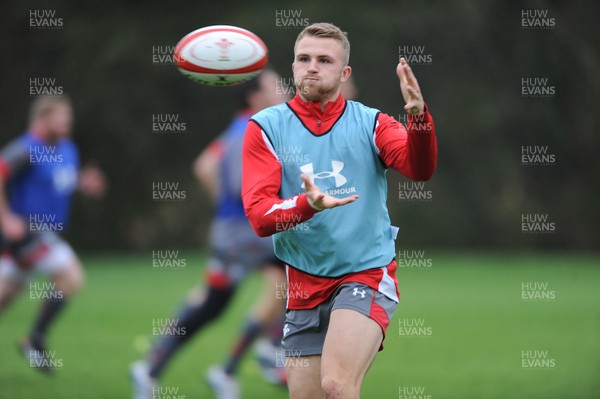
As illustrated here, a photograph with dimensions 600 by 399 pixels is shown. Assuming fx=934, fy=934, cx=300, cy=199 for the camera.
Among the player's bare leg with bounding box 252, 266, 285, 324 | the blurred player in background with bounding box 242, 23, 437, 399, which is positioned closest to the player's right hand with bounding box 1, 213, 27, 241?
the player's bare leg with bounding box 252, 266, 285, 324

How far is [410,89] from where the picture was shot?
3.78 m

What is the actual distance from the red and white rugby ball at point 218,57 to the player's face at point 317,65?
0.64m

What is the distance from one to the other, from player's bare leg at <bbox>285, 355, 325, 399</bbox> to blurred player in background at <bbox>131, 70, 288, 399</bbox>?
2214 mm

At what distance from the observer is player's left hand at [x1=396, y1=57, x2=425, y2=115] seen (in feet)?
12.4

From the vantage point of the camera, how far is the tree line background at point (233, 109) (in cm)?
1714

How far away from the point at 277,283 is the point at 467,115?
38.6ft

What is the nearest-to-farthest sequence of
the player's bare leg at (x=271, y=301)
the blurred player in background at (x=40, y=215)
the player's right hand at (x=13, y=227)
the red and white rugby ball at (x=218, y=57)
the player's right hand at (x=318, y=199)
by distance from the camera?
the player's right hand at (x=318, y=199) → the red and white rugby ball at (x=218, y=57) → the player's bare leg at (x=271, y=301) → the player's right hand at (x=13, y=227) → the blurred player in background at (x=40, y=215)

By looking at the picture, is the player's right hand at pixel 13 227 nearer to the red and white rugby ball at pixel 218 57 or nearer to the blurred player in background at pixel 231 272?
the blurred player in background at pixel 231 272

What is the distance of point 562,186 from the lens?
16.4m

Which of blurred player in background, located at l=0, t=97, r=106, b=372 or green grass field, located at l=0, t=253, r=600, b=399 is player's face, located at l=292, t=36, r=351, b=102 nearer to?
green grass field, located at l=0, t=253, r=600, b=399

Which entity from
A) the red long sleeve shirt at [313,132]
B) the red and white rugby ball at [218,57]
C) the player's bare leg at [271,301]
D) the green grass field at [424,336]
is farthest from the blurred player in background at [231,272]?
the red long sleeve shirt at [313,132]

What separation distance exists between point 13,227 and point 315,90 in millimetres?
4185

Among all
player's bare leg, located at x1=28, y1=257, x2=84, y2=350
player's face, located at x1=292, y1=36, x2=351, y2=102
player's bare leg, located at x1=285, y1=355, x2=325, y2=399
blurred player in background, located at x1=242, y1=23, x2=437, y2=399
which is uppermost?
player's face, located at x1=292, y1=36, x2=351, y2=102

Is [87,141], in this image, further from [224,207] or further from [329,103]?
[329,103]
